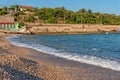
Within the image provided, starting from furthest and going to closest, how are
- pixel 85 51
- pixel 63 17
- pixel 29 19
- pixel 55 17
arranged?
1. pixel 63 17
2. pixel 55 17
3. pixel 29 19
4. pixel 85 51

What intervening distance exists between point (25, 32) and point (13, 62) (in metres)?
78.9

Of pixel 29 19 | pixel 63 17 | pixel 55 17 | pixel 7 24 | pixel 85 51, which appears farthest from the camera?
pixel 63 17

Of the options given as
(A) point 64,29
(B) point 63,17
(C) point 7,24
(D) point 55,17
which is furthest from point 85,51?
(B) point 63,17

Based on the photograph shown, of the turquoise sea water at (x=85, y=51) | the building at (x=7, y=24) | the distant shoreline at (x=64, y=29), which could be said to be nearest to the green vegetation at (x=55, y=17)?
the distant shoreline at (x=64, y=29)

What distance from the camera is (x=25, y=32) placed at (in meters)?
94.2

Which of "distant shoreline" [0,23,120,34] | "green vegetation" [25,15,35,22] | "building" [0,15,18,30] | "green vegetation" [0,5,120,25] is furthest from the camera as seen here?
"green vegetation" [0,5,120,25]

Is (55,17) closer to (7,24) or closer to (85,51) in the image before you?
(7,24)

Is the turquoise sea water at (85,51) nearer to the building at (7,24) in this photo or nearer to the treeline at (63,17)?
the building at (7,24)

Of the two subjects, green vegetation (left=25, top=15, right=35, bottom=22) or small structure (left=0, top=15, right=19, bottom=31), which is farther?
green vegetation (left=25, top=15, right=35, bottom=22)

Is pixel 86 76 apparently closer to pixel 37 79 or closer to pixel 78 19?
pixel 37 79

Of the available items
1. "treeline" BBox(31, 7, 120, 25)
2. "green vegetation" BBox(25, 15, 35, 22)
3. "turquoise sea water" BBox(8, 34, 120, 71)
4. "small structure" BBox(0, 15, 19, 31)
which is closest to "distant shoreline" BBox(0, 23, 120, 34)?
"small structure" BBox(0, 15, 19, 31)

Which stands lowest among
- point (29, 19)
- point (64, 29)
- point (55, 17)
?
point (64, 29)

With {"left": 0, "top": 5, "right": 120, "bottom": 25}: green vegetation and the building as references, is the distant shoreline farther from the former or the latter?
{"left": 0, "top": 5, "right": 120, "bottom": 25}: green vegetation

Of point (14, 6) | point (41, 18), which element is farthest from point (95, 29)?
point (14, 6)
